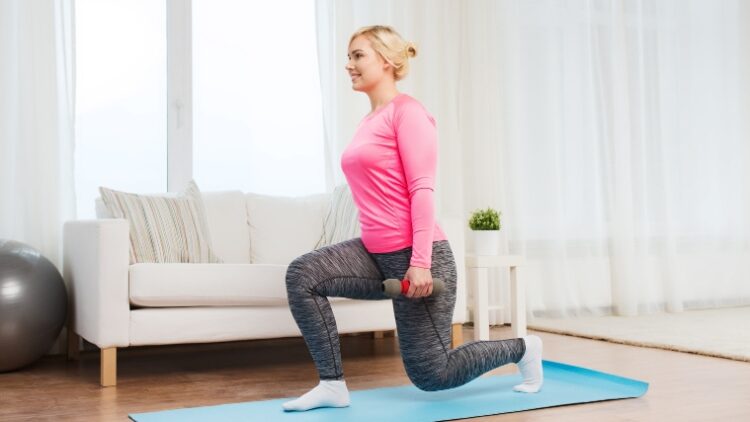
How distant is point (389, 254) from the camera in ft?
8.16

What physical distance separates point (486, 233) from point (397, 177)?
1.71 meters

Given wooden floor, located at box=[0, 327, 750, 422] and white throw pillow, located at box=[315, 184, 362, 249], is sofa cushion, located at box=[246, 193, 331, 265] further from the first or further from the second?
wooden floor, located at box=[0, 327, 750, 422]

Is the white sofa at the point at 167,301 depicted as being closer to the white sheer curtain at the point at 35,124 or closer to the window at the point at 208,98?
the white sheer curtain at the point at 35,124

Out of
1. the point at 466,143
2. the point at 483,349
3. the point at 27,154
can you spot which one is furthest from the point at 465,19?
the point at 483,349

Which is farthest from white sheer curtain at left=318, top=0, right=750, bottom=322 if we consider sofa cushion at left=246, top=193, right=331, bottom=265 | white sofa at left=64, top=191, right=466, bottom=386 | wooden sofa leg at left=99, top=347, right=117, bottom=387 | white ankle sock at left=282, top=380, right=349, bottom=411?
white ankle sock at left=282, top=380, right=349, bottom=411

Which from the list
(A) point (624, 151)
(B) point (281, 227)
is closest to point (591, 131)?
(A) point (624, 151)

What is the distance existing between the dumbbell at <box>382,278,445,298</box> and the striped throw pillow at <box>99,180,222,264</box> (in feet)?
4.87

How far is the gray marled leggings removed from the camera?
244 cm

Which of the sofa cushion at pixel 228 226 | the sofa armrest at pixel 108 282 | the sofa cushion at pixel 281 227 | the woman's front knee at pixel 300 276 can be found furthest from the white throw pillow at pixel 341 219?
the woman's front knee at pixel 300 276

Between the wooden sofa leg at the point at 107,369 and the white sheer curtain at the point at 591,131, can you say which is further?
the white sheer curtain at the point at 591,131

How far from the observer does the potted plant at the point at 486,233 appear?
13.4ft

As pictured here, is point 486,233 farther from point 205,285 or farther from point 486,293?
point 205,285

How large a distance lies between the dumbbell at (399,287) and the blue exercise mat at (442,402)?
1.17 ft

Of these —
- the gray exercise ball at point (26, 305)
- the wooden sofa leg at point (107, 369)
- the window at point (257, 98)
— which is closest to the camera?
the wooden sofa leg at point (107, 369)
